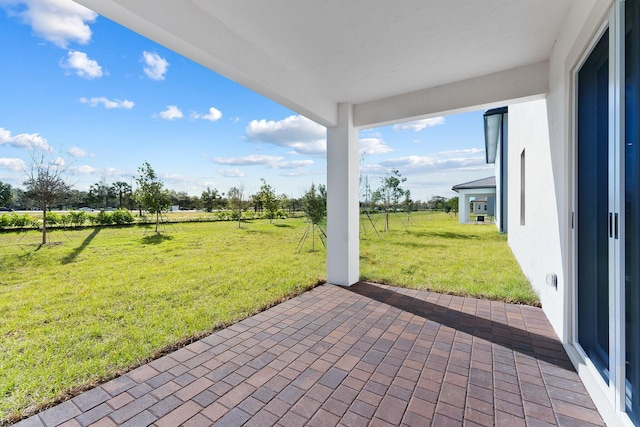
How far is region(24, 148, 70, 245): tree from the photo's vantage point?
9.32ft

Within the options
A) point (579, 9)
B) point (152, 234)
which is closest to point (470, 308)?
point (579, 9)

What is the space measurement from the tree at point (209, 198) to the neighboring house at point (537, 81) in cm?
251

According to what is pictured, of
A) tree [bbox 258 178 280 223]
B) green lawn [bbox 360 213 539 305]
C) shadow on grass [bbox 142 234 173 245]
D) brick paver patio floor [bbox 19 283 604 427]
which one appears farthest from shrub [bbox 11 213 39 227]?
tree [bbox 258 178 280 223]

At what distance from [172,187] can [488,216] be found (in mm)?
18321

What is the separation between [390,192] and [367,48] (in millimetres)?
8453

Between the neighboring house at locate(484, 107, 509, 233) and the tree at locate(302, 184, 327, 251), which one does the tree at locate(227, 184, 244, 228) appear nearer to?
the tree at locate(302, 184, 327, 251)

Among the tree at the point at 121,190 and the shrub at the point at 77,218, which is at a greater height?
the tree at the point at 121,190

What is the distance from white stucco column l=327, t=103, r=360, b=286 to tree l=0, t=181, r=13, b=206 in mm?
3655

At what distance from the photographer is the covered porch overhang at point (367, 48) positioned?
2.19m

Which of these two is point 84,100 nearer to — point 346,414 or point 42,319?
point 42,319

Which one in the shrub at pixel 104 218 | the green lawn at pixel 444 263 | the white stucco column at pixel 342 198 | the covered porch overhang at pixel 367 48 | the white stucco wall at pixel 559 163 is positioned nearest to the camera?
the white stucco wall at pixel 559 163

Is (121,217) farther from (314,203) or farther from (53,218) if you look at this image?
(314,203)

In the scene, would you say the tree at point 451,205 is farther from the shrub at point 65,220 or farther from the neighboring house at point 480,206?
the shrub at point 65,220

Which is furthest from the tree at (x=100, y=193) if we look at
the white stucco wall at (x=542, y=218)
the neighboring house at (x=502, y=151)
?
the neighboring house at (x=502, y=151)
